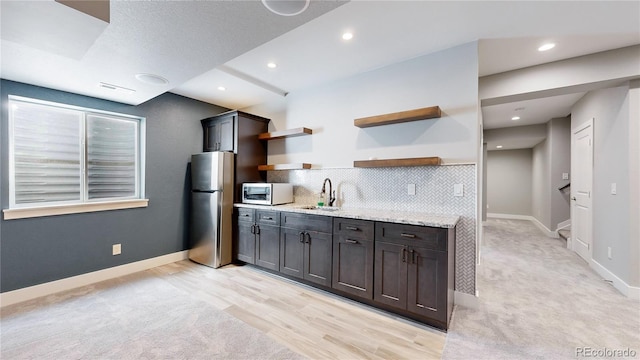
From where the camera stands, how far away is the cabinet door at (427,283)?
2018 millimetres

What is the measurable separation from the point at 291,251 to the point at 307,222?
45 centimetres

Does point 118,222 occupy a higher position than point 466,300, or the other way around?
point 118,222

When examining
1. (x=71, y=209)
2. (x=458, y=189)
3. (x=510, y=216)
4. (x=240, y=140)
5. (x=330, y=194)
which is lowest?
(x=510, y=216)

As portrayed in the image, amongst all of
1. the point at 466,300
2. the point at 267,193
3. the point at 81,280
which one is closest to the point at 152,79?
the point at 267,193

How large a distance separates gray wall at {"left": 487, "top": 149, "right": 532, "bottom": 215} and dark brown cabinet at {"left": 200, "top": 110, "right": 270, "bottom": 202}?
8.00m

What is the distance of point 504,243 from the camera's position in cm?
497

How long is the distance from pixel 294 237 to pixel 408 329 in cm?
148

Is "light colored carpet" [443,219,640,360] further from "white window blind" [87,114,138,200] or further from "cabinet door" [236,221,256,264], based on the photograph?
"white window blind" [87,114,138,200]

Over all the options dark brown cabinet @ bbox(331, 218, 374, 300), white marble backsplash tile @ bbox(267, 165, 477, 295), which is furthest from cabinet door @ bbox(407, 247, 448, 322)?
white marble backsplash tile @ bbox(267, 165, 477, 295)

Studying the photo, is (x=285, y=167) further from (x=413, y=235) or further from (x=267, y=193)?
(x=413, y=235)

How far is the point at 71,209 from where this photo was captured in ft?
9.45

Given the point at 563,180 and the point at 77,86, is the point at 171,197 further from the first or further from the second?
the point at 563,180

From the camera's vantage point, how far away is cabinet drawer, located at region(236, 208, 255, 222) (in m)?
3.41

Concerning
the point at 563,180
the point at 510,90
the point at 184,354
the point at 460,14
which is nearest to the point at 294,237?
the point at 184,354
